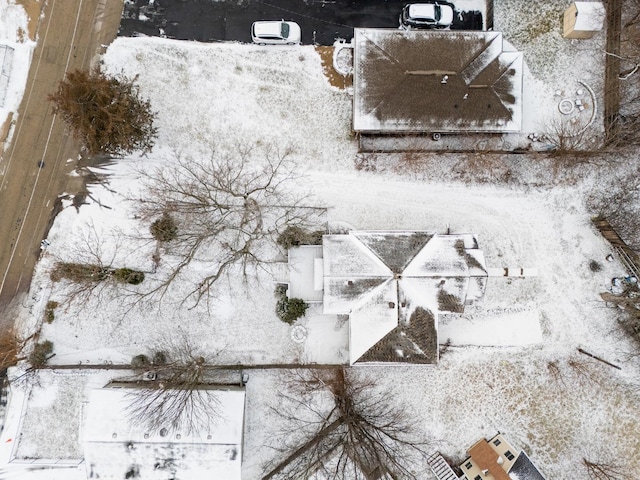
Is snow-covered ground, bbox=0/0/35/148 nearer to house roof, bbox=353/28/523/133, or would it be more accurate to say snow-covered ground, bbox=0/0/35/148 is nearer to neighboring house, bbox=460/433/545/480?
house roof, bbox=353/28/523/133

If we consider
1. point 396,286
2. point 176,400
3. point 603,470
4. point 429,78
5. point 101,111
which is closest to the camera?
point 396,286

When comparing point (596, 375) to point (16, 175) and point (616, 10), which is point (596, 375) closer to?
point (616, 10)

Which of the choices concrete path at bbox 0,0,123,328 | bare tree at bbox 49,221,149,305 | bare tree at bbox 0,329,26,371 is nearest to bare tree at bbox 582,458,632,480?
bare tree at bbox 49,221,149,305

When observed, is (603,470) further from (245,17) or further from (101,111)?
(101,111)

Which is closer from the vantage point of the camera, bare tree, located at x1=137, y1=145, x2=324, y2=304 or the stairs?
the stairs

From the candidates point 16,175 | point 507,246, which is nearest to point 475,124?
point 507,246

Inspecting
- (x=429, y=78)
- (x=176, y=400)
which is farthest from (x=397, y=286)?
(x=176, y=400)
